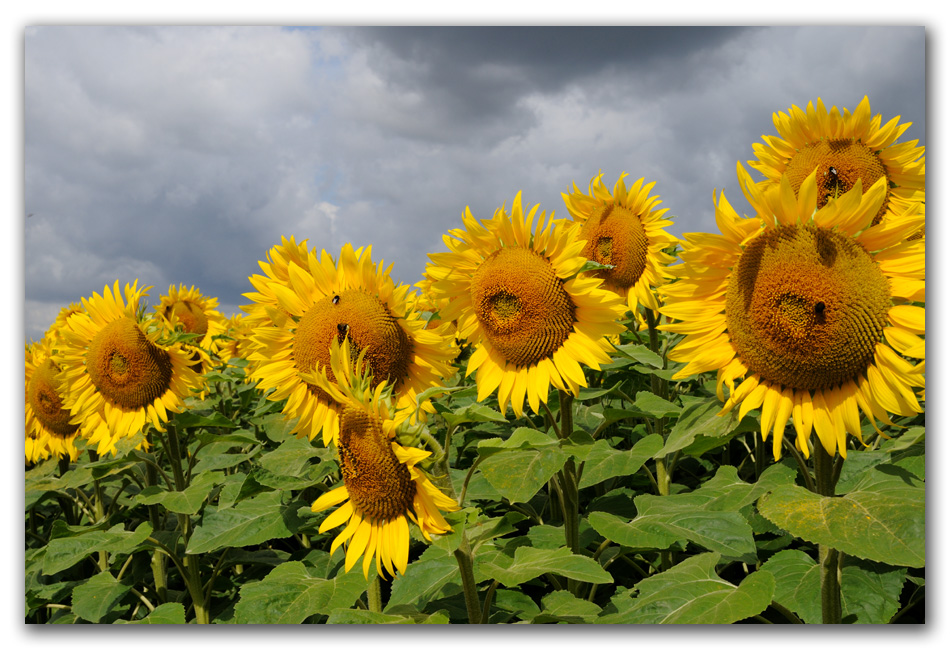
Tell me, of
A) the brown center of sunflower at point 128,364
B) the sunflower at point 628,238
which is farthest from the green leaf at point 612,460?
the brown center of sunflower at point 128,364

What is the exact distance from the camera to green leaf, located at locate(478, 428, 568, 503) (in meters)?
2.11

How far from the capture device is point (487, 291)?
2.92m

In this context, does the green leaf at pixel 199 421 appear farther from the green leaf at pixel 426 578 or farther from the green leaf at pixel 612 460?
the green leaf at pixel 612 460

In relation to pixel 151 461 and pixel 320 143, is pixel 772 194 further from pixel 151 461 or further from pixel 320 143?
pixel 151 461

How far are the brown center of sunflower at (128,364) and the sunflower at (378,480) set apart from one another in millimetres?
2135

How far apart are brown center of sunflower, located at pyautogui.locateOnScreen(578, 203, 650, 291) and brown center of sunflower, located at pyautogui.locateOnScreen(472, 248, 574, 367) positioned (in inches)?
54.7

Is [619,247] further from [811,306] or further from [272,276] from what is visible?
[811,306]

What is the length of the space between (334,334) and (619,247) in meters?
1.99

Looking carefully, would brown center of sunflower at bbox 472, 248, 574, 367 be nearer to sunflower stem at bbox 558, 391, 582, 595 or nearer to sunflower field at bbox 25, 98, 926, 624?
sunflower field at bbox 25, 98, 926, 624

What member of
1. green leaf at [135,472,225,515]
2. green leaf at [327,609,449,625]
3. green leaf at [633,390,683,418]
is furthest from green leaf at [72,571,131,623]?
green leaf at [633,390,683,418]

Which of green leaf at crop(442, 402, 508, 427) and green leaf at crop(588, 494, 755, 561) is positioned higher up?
green leaf at crop(442, 402, 508, 427)

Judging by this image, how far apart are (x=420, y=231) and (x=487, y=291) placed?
0.62 meters

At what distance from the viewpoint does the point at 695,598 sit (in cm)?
224

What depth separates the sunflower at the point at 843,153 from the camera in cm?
365
